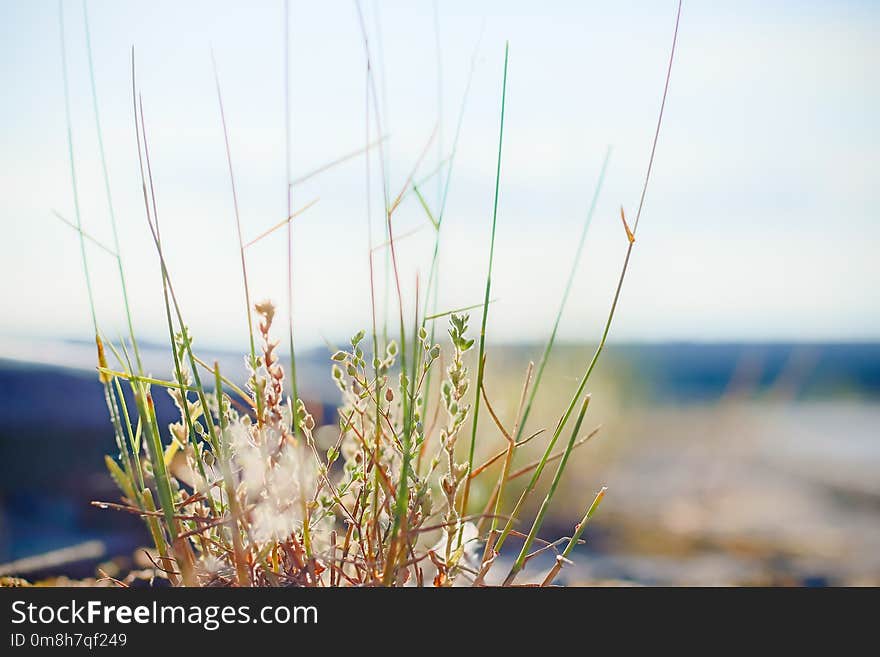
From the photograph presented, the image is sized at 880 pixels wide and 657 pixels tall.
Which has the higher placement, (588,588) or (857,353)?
(857,353)

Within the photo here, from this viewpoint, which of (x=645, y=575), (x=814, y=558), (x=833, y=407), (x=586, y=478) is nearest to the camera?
(x=645, y=575)

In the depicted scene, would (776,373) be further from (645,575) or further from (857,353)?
(645,575)

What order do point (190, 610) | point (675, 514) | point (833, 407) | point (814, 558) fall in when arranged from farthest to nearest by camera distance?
1. point (833, 407)
2. point (675, 514)
3. point (814, 558)
4. point (190, 610)

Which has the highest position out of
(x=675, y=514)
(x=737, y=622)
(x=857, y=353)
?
(x=857, y=353)

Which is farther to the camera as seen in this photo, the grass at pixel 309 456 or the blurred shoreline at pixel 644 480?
the blurred shoreline at pixel 644 480

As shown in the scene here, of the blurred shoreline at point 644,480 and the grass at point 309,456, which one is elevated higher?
the blurred shoreline at point 644,480

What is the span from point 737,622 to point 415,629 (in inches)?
11.8

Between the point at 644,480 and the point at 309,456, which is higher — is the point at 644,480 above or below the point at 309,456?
above

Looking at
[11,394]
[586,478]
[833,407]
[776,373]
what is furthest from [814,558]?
[776,373]

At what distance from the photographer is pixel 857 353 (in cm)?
1998

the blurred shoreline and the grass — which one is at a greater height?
the blurred shoreline

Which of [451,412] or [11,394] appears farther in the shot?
[11,394]

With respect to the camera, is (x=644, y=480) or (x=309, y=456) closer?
(x=309, y=456)

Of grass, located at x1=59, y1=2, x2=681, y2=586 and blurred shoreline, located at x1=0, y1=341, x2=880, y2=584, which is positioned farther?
blurred shoreline, located at x1=0, y1=341, x2=880, y2=584
